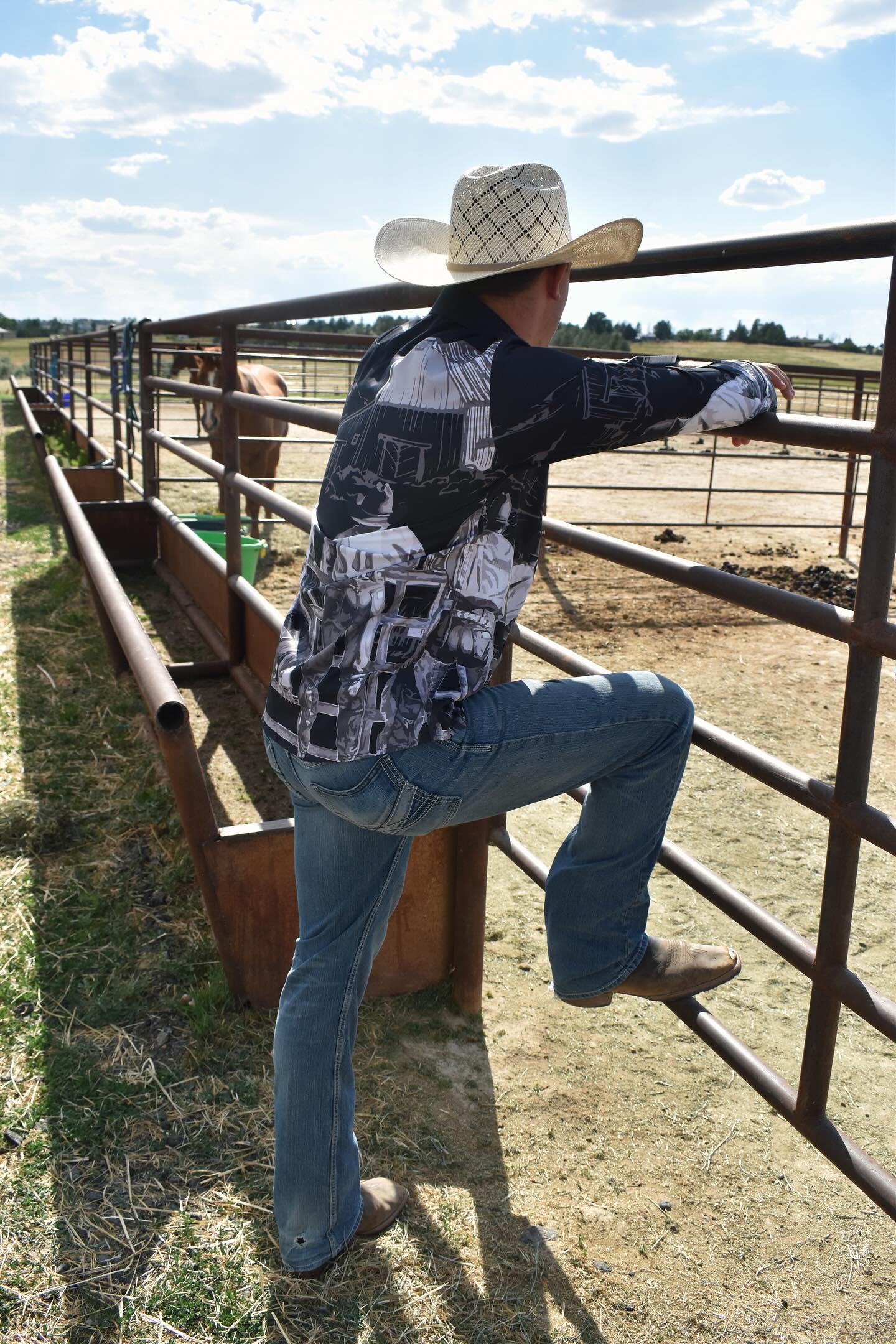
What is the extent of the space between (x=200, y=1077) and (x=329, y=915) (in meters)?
0.73

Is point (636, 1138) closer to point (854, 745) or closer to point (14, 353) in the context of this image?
point (854, 745)

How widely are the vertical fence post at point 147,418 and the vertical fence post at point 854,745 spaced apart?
16.9 feet

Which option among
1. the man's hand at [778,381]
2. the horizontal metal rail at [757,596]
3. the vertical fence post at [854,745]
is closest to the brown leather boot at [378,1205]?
the vertical fence post at [854,745]

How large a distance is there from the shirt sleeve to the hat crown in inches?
6.0

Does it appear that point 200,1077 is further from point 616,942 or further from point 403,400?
point 403,400

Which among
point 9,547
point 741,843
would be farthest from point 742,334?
point 741,843

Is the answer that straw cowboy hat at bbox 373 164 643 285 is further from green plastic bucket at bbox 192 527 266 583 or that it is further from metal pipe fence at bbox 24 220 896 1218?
green plastic bucket at bbox 192 527 266 583

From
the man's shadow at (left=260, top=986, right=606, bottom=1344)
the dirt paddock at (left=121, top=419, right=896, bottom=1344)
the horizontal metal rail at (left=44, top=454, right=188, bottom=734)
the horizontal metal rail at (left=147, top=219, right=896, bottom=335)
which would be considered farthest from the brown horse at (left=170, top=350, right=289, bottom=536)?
the man's shadow at (left=260, top=986, right=606, bottom=1344)

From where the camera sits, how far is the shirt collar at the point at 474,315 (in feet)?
5.03

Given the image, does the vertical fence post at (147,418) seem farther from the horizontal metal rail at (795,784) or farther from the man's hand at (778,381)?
the man's hand at (778,381)

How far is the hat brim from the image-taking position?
5.09ft

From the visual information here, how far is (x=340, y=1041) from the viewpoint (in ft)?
5.75

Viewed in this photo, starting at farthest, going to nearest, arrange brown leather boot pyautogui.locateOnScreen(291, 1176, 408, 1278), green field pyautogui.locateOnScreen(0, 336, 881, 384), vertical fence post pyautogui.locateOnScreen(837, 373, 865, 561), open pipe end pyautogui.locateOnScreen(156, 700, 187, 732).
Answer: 1. green field pyautogui.locateOnScreen(0, 336, 881, 384)
2. vertical fence post pyautogui.locateOnScreen(837, 373, 865, 561)
3. open pipe end pyautogui.locateOnScreen(156, 700, 187, 732)
4. brown leather boot pyautogui.locateOnScreen(291, 1176, 408, 1278)

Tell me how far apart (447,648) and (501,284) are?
512mm
